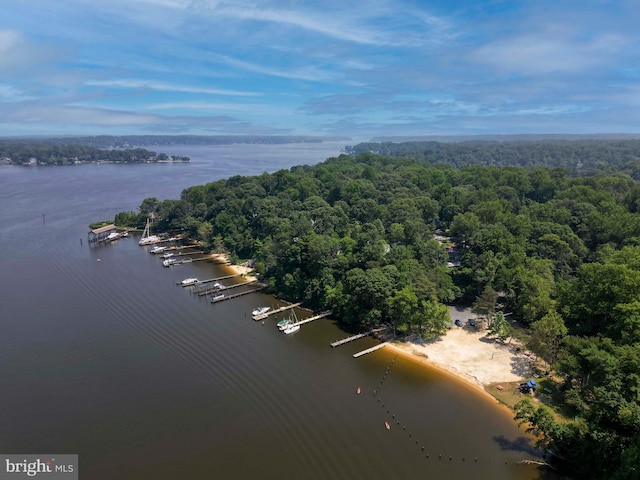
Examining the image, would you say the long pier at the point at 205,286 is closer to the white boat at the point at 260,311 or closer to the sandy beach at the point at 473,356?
the white boat at the point at 260,311

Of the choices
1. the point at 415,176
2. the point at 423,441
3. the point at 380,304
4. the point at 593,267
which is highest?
the point at 415,176

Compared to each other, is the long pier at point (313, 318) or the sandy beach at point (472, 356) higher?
the long pier at point (313, 318)

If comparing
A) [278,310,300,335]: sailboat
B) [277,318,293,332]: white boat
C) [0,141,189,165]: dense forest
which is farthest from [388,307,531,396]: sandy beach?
[0,141,189,165]: dense forest

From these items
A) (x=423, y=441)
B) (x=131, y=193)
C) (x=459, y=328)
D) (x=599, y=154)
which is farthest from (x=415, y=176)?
(x=599, y=154)

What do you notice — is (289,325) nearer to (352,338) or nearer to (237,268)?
(352,338)

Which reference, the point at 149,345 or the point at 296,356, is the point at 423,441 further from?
the point at 149,345

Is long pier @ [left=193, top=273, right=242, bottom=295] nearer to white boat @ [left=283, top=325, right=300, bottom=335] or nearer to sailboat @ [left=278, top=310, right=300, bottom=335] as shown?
sailboat @ [left=278, top=310, right=300, bottom=335]

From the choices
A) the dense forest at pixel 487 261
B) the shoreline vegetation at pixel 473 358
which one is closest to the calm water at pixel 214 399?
the shoreline vegetation at pixel 473 358
